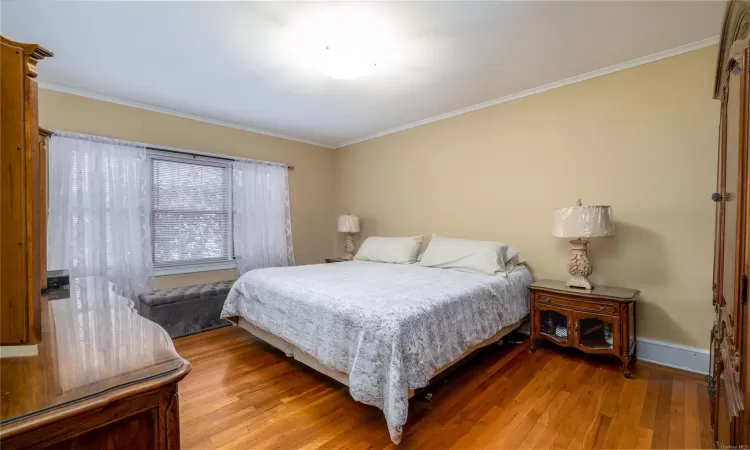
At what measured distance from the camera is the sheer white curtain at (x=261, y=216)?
12.9ft

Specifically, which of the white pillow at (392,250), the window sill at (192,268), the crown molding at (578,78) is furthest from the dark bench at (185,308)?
the crown molding at (578,78)

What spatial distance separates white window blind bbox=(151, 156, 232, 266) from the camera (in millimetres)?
3420

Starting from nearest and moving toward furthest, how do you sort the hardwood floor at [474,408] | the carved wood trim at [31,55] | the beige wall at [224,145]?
the carved wood trim at [31,55], the hardwood floor at [474,408], the beige wall at [224,145]

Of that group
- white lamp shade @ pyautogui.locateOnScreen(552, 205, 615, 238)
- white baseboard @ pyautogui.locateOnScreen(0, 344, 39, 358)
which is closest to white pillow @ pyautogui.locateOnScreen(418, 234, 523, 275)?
white lamp shade @ pyautogui.locateOnScreen(552, 205, 615, 238)

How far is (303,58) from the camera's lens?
2.36 m

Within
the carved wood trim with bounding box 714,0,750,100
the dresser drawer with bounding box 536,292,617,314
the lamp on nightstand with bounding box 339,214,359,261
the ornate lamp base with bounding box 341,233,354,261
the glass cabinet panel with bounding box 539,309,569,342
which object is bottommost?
the glass cabinet panel with bounding box 539,309,569,342

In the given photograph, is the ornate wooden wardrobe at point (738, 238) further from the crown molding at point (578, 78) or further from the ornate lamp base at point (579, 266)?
the crown molding at point (578, 78)

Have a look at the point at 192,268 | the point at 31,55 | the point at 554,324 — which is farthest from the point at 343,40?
the point at 192,268

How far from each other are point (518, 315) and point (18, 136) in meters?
3.02

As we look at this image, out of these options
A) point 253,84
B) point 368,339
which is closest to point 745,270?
point 368,339

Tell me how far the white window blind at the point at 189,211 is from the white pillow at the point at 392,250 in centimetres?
179

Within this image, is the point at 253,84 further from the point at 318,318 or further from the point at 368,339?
the point at 368,339

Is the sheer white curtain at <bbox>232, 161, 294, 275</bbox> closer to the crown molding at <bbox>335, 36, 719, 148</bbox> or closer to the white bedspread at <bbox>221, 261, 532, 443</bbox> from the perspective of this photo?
the white bedspread at <bbox>221, 261, 532, 443</bbox>

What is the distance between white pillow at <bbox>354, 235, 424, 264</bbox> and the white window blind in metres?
1.79
